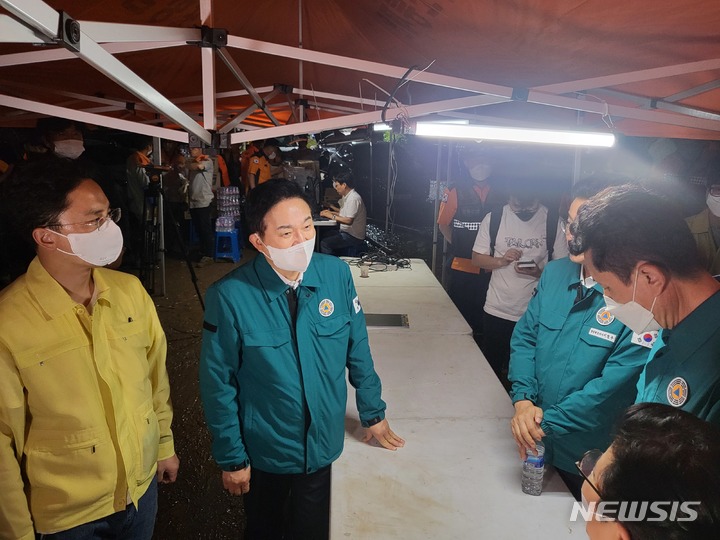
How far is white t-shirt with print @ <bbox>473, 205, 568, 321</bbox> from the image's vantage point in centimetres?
311

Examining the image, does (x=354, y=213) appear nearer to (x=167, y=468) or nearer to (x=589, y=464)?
(x=167, y=468)

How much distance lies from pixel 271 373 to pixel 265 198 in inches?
24.5

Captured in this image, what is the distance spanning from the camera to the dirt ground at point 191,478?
2.48 meters

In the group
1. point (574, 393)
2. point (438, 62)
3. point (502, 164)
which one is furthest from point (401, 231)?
point (574, 393)

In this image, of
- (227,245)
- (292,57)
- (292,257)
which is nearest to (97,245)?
(292,257)

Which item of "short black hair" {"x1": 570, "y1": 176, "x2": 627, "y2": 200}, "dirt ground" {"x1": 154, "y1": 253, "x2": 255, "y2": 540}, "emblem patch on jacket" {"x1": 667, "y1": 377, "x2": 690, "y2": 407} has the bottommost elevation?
"dirt ground" {"x1": 154, "y1": 253, "x2": 255, "y2": 540}

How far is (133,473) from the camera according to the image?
1479 millimetres

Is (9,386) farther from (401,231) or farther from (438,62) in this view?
(401,231)

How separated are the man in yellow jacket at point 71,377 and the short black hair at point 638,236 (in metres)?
1.42

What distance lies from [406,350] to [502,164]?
2.41 m

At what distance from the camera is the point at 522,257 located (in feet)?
10.5
